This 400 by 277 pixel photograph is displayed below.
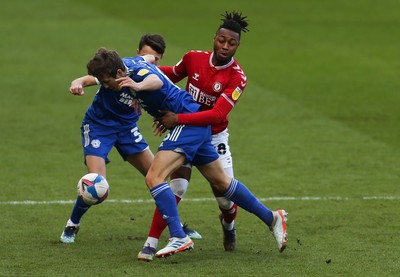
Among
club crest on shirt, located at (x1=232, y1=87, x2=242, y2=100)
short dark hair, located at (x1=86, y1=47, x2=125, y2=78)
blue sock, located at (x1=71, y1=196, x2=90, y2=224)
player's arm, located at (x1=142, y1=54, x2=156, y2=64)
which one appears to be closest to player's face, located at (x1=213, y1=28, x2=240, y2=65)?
club crest on shirt, located at (x1=232, y1=87, x2=242, y2=100)

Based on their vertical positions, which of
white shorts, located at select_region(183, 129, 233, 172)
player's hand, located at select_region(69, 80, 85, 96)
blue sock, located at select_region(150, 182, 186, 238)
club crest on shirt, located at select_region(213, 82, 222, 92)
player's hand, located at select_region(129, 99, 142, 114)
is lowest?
blue sock, located at select_region(150, 182, 186, 238)

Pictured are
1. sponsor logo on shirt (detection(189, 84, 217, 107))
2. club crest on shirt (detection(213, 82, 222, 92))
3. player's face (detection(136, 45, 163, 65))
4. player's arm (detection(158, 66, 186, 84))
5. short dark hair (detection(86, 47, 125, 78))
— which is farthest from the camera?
player's face (detection(136, 45, 163, 65))

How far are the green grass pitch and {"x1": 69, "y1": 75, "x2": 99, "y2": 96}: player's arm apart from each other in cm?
156

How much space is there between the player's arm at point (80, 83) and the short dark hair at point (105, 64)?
33 centimetres

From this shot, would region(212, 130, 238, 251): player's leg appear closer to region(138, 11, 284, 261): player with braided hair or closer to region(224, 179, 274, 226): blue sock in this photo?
region(138, 11, 284, 261): player with braided hair

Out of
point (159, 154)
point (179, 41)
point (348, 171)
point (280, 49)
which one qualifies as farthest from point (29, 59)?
point (159, 154)

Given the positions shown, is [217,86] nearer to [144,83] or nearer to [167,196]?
[144,83]

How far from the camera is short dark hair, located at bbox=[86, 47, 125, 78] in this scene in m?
9.52

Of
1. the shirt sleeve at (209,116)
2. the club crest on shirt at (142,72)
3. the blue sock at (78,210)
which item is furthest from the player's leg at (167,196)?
the blue sock at (78,210)

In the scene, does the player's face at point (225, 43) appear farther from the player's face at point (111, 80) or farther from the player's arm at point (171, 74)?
the player's face at point (111, 80)

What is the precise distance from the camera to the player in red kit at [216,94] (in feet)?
32.1

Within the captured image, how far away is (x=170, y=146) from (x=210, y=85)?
885 mm

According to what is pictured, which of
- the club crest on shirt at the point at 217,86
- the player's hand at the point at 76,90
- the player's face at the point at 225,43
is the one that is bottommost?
the player's hand at the point at 76,90

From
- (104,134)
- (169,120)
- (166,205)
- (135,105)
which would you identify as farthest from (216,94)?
(166,205)
